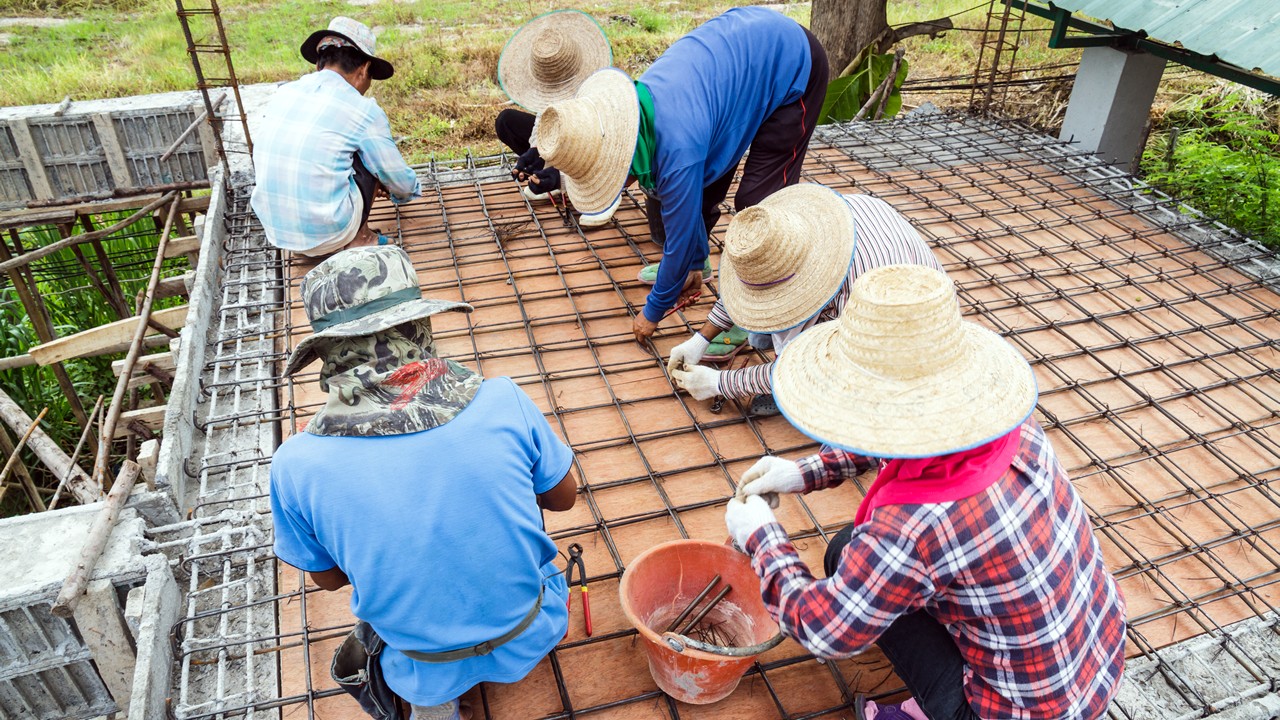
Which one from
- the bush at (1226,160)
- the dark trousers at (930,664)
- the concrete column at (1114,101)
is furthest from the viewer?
the bush at (1226,160)

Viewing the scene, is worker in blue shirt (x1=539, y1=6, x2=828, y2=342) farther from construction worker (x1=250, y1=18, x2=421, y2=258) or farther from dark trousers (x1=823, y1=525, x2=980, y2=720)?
dark trousers (x1=823, y1=525, x2=980, y2=720)

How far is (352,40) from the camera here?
10.6 ft

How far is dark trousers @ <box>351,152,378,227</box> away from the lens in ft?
11.5

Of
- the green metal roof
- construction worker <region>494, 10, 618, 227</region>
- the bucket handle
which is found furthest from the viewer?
construction worker <region>494, 10, 618, 227</region>

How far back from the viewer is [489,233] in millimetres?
3959

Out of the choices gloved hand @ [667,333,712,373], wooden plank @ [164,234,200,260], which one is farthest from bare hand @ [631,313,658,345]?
wooden plank @ [164,234,200,260]

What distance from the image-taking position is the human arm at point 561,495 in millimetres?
1607

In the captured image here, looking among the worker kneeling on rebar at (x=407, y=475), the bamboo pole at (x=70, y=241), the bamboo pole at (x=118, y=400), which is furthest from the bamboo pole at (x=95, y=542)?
the bamboo pole at (x=70, y=241)

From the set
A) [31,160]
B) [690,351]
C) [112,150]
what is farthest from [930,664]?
[31,160]

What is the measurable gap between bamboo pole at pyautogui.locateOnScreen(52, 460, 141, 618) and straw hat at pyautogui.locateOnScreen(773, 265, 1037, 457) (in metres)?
1.80

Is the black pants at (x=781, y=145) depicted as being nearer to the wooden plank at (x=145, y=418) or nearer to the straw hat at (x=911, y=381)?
the straw hat at (x=911, y=381)

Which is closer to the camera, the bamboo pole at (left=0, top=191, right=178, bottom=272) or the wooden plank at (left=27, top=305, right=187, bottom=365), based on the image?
the wooden plank at (left=27, top=305, right=187, bottom=365)

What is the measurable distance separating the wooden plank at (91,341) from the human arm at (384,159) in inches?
42.1

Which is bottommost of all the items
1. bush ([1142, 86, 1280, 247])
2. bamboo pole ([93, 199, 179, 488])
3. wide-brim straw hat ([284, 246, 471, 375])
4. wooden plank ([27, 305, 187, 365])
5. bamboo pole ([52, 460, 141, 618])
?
bush ([1142, 86, 1280, 247])
